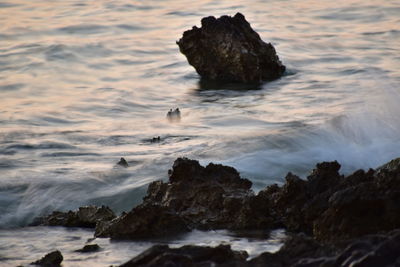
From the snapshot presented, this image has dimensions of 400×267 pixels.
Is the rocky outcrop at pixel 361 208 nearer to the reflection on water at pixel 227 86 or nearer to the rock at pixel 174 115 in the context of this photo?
the rock at pixel 174 115

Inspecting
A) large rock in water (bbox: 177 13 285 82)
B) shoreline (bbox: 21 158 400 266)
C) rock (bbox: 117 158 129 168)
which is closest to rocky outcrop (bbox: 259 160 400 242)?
shoreline (bbox: 21 158 400 266)

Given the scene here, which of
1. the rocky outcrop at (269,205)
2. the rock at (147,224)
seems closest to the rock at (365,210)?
the rocky outcrop at (269,205)

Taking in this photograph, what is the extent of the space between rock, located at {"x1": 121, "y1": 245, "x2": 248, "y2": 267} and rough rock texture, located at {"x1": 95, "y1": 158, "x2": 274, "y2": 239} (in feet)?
4.11

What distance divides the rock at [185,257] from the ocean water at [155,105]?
84 cm

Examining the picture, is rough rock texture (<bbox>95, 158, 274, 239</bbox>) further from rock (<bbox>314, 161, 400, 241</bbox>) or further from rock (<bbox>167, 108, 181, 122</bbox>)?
rock (<bbox>167, 108, 181, 122</bbox>)

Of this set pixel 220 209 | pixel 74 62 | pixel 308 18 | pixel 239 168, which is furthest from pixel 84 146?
pixel 308 18

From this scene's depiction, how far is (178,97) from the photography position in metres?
12.3

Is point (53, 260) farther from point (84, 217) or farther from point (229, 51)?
point (229, 51)

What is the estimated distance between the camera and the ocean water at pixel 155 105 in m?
7.70

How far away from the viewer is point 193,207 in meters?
5.96

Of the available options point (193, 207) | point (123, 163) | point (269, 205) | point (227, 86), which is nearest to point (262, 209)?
point (269, 205)

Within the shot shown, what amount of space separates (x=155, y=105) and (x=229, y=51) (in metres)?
1.18

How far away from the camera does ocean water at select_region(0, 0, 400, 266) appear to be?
7.70 meters

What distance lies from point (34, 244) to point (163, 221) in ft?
2.75
